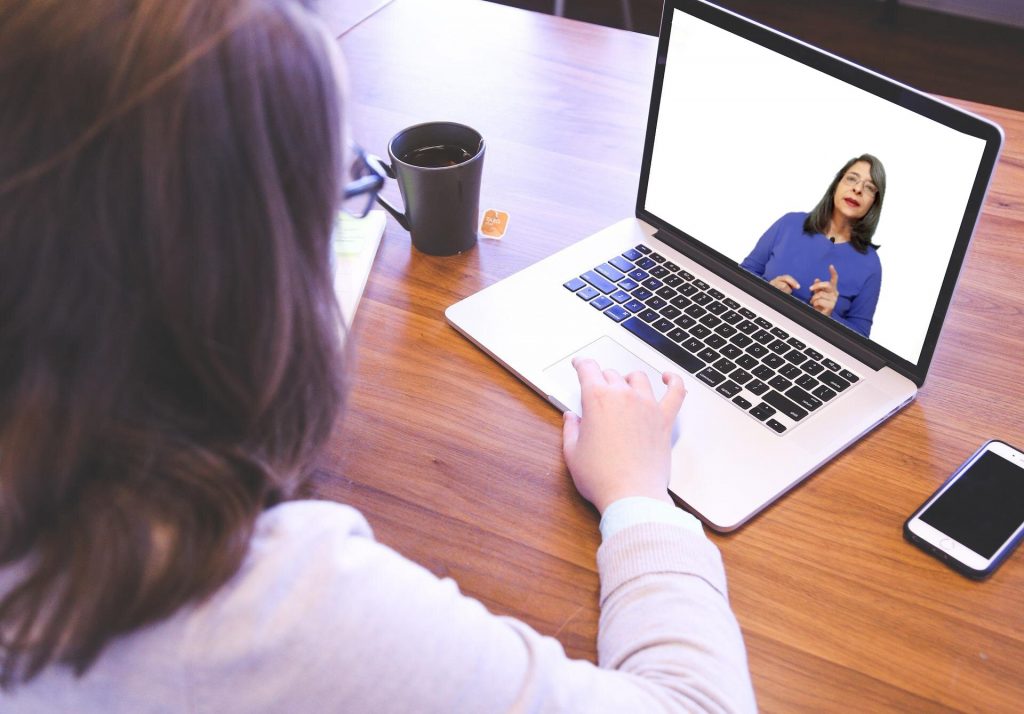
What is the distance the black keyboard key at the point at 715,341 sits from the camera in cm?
87

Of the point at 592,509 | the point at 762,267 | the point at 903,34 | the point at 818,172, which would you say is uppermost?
the point at 818,172

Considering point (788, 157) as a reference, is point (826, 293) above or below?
below

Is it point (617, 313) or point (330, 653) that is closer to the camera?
point (330, 653)

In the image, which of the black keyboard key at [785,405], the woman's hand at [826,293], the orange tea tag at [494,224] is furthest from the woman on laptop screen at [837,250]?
the orange tea tag at [494,224]

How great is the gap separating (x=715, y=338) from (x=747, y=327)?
4 centimetres

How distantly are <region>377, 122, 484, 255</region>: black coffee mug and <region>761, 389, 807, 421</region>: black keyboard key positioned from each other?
39 centimetres

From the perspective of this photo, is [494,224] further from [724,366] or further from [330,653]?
[330,653]

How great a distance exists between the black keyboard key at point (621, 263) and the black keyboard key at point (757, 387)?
21cm

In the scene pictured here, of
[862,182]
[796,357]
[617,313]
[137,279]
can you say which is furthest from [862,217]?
[137,279]

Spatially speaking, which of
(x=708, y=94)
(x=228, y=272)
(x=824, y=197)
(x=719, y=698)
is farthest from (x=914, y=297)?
(x=228, y=272)

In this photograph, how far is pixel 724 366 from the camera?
0.85 meters

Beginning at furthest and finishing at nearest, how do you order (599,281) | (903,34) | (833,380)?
(903,34)
(599,281)
(833,380)

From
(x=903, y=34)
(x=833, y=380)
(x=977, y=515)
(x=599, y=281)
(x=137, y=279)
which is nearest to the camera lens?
(x=137, y=279)

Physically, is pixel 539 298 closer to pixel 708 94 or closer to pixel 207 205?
pixel 708 94
